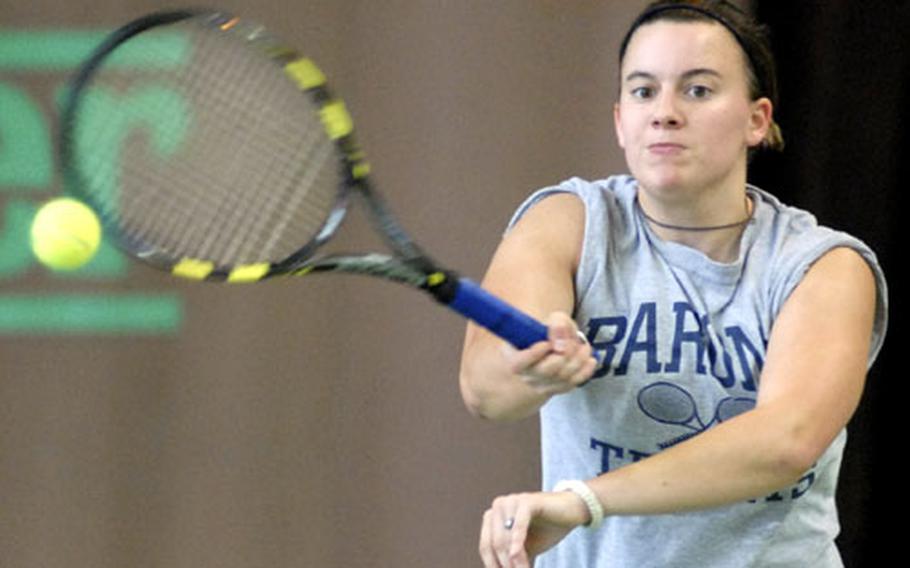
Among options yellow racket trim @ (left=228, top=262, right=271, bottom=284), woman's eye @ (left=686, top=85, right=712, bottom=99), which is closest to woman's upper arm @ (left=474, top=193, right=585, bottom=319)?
woman's eye @ (left=686, top=85, right=712, bottom=99)

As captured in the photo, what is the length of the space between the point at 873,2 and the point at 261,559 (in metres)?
1.56

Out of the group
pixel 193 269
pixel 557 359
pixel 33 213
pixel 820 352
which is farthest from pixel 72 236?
pixel 820 352

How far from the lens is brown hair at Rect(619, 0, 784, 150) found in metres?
2.37

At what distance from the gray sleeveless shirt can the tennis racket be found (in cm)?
25

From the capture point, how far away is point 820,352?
2.19 metres

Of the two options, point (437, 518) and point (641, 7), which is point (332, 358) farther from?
point (641, 7)

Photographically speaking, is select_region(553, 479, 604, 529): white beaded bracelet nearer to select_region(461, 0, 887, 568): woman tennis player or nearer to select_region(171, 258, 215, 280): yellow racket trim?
select_region(461, 0, 887, 568): woman tennis player

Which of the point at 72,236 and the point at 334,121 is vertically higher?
the point at 334,121

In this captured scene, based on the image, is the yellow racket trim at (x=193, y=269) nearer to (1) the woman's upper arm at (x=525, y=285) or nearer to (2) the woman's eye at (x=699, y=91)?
(1) the woman's upper arm at (x=525, y=285)

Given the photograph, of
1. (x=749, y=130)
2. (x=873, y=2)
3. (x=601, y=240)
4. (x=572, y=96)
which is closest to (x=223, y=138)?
(x=601, y=240)

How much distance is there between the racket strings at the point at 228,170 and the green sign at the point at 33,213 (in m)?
0.65

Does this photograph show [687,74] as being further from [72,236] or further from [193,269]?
[72,236]

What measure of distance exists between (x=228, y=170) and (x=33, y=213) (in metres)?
0.99

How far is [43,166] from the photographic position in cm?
337
